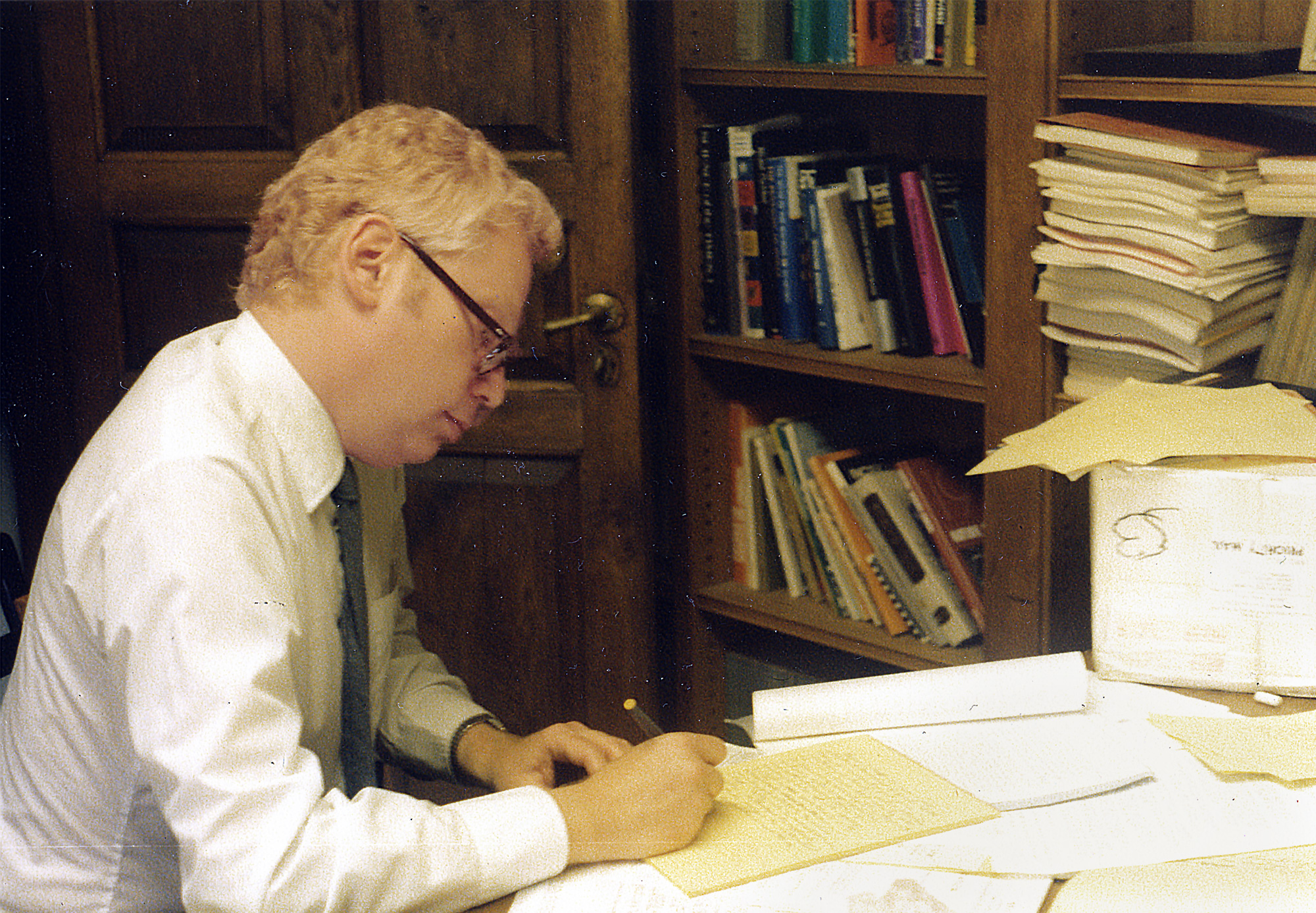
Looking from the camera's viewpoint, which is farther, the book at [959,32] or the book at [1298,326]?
the book at [959,32]

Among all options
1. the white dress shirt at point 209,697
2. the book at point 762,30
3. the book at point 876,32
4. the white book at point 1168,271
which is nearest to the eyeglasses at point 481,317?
the white dress shirt at point 209,697

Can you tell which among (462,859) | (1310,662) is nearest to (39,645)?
(462,859)

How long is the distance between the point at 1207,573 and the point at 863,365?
2.55 feet

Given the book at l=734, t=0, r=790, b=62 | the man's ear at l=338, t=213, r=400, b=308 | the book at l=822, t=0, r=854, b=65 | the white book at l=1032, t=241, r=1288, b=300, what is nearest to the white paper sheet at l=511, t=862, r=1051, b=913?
the man's ear at l=338, t=213, r=400, b=308

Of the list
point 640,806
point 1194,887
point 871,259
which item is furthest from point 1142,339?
point 640,806

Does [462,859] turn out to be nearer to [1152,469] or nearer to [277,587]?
[277,587]

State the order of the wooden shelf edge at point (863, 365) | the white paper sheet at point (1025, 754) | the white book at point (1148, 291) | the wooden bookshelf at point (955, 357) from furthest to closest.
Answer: the wooden shelf edge at point (863, 365), the wooden bookshelf at point (955, 357), the white book at point (1148, 291), the white paper sheet at point (1025, 754)

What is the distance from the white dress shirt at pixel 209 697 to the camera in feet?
2.81

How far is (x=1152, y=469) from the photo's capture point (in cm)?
116

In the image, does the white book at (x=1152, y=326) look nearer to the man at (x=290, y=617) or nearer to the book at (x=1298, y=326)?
the book at (x=1298, y=326)

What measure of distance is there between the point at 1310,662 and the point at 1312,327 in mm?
490

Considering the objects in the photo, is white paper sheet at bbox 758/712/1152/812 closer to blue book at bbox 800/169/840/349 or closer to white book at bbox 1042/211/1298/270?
white book at bbox 1042/211/1298/270

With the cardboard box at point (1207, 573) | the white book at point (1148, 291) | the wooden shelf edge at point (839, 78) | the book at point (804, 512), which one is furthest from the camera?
the book at point (804, 512)

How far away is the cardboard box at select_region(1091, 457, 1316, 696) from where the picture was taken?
1.12 meters
